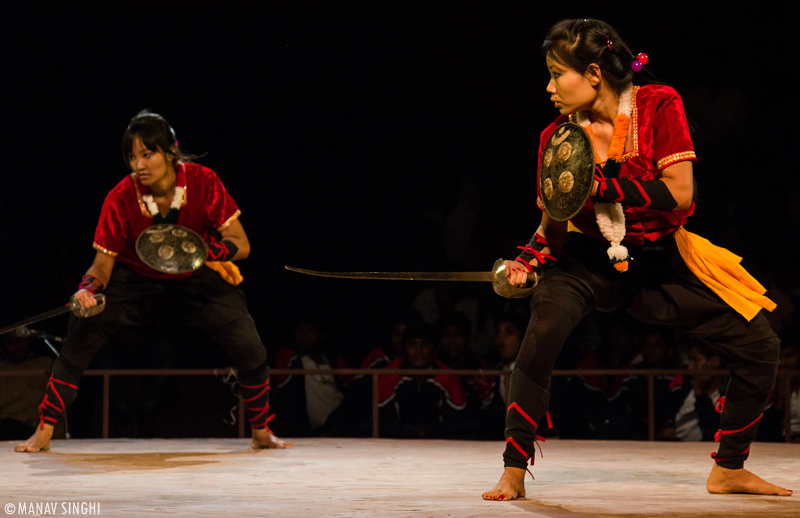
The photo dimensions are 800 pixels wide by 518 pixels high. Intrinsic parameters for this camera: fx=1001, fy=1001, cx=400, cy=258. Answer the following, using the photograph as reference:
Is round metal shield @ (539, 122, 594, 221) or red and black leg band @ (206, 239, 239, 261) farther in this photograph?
red and black leg band @ (206, 239, 239, 261)

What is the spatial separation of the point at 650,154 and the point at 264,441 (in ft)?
7.08

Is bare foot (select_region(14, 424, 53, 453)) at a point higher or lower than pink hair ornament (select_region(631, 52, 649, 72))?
lower

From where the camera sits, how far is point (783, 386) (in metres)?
5.13

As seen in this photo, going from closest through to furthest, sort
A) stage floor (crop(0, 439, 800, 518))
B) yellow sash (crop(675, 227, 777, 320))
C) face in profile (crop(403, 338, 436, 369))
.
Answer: stage floor (crop(0, 439, 800, 518)), yellow sash (crop(675, 227, 777, 320)), face in profile (crop(403, 338, 436, 369))

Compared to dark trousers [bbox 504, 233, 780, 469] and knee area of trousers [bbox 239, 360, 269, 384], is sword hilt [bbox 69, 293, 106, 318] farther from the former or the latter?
dark trousers [bbox 504, 233, 780, 469]

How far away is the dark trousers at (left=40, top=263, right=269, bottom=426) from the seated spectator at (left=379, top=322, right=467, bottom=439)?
148cm

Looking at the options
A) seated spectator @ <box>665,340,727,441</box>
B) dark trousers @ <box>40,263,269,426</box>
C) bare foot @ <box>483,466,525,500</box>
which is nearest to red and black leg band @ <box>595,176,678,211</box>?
bare foot @ <box>483,466,525,500</box>

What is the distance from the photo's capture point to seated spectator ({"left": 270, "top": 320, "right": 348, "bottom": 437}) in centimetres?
580

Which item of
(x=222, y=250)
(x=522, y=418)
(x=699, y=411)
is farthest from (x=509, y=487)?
(x=699, y=411)

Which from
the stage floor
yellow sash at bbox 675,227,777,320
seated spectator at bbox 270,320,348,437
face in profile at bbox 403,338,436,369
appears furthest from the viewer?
seated spectator at bbox 270,320,348,437

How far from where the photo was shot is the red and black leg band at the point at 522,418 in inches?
104

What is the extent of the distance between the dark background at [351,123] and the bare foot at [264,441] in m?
2.30

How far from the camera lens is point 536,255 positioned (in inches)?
110

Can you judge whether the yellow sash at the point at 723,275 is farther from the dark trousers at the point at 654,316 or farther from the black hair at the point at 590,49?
the black hair at the point at 590,49
